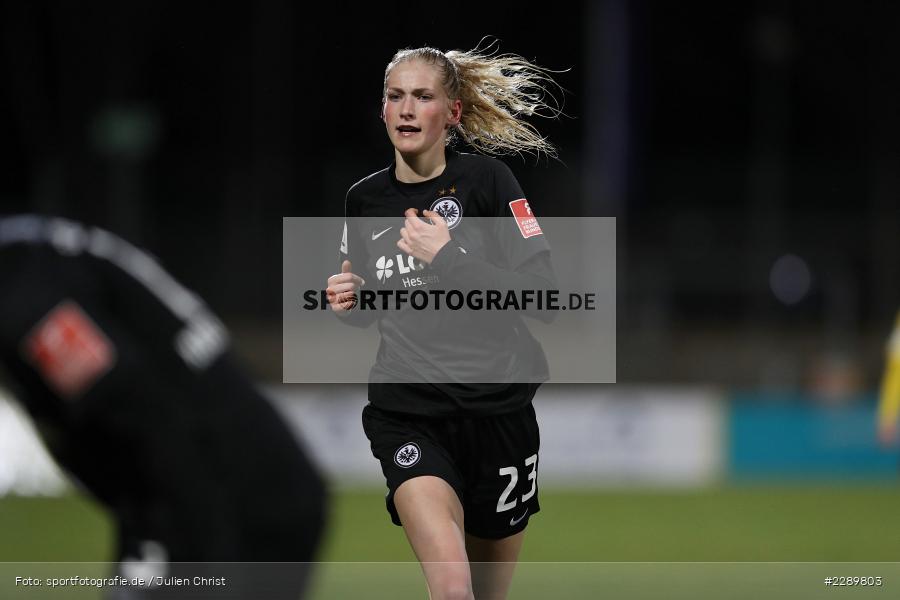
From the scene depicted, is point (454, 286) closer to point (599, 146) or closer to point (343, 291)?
point (343, 291)

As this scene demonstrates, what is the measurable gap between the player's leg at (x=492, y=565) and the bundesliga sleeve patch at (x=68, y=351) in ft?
7.97

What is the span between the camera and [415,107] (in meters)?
3.90

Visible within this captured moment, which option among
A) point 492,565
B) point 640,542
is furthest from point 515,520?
point 640,542

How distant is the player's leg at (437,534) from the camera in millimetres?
4094

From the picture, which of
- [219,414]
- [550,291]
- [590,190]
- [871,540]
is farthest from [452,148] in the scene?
[590,190]

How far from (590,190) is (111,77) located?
353 inches

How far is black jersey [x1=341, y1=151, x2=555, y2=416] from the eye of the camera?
407 centimetres

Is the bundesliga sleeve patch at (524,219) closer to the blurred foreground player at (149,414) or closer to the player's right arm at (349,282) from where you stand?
the player's right arm at (349,282)

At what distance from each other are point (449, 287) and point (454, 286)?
17mm

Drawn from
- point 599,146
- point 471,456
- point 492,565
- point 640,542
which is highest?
point 599,146

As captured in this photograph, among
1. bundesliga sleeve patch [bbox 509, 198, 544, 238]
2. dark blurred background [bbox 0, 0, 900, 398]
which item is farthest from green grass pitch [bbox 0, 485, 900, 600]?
dark blurred background [bbox 0, 0, 900, 398]

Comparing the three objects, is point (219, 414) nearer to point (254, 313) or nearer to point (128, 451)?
point (128, 451)

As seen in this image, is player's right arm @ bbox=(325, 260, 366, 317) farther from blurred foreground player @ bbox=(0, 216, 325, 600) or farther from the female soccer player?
blurred foreground player @ bbox=(0, 216, 325, 600)

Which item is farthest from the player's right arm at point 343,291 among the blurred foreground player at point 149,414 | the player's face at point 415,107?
the blurred foreground player at point 149,414
